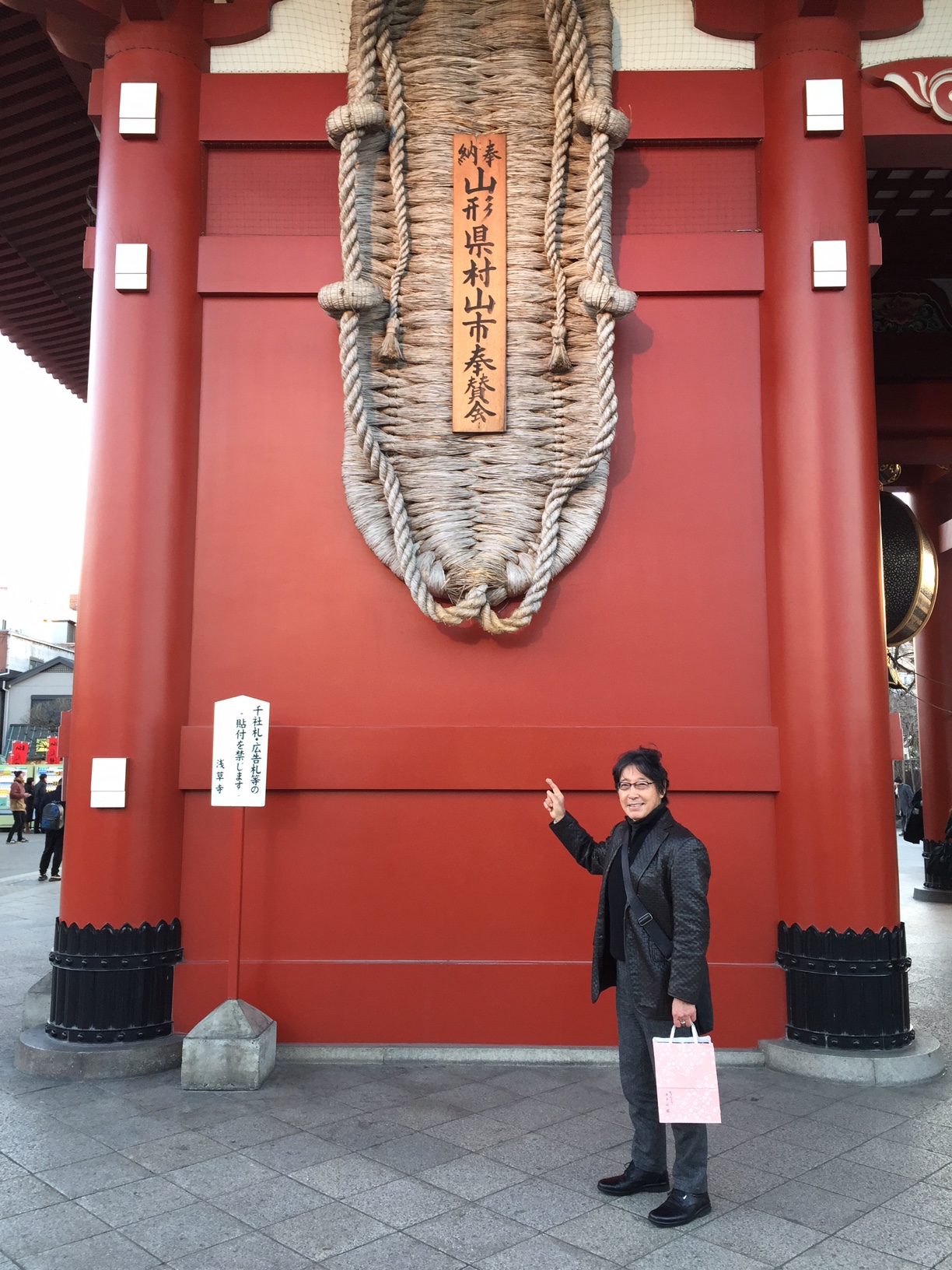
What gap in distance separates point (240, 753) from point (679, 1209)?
208 centimetres

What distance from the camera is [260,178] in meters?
4.17

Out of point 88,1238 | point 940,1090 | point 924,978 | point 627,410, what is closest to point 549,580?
point 627,410

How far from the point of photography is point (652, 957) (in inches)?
96.9

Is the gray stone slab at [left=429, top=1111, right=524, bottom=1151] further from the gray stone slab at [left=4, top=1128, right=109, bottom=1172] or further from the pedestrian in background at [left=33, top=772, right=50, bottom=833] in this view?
the pedestrian in background at [left=33, top=772, right=50, bottom=833]

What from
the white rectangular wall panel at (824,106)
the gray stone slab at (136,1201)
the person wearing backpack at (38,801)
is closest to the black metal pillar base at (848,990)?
the gray stone slab at (136,1201)

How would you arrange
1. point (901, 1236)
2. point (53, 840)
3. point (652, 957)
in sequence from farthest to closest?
point (53, 840) < point (652, 957) < point (901, 1236)

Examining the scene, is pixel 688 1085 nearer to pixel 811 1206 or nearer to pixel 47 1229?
pixel 811 1206

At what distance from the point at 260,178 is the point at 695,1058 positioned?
149 inches

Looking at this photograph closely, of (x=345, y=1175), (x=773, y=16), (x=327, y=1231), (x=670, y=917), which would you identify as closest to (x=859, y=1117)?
(x=670, y=917)

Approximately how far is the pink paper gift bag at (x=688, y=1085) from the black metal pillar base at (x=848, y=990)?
151 centimetres

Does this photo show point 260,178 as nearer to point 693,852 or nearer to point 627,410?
point 627,410

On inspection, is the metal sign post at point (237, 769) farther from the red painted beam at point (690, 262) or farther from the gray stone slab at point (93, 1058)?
the red painted beam at point (690, 262)

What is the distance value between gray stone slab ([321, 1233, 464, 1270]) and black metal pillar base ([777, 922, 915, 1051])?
190 cm

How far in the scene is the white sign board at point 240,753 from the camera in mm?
3590
